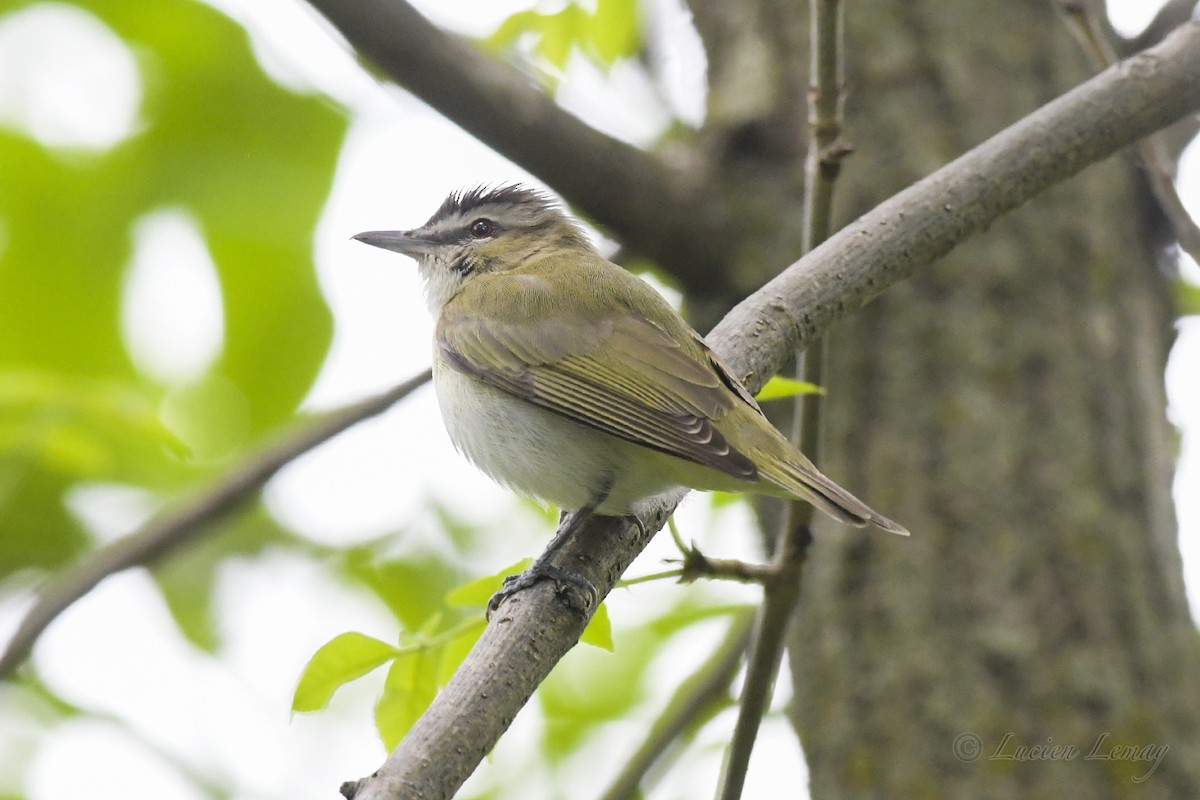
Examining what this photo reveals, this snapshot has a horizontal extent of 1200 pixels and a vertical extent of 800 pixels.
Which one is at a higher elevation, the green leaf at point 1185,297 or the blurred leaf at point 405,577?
the green leaf at point 1185,297

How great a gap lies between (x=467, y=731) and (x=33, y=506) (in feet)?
10.5

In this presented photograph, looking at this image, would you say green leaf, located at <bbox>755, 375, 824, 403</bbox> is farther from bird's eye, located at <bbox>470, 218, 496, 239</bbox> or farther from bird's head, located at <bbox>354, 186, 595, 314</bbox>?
bird's eye, located at <bbox>470, 218, 496, 239</bbox>

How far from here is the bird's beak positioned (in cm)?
499

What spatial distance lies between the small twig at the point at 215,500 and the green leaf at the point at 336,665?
155cm

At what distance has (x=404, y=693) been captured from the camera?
282 centimetres

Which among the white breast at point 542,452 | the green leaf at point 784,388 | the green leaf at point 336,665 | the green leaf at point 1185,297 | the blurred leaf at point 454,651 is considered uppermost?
the green leaf at point 1185,297

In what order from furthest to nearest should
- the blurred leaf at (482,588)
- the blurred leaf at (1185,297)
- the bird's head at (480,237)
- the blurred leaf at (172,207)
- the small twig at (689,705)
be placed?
the bird's head at (480,237), the blurred leaf at (1185,297), the blurred leaf at (172,207), the small twig at (689,705), the blurred leaf at (482,588)

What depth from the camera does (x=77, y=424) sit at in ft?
14.1

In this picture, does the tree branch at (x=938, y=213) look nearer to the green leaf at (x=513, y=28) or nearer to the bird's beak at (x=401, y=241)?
the green leaf at (x=513, y=28)

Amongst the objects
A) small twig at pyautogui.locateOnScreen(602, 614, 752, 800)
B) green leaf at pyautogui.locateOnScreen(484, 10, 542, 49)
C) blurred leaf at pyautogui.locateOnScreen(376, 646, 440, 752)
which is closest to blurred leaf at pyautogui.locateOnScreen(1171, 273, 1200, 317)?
small twig at pyautogui.locateOnScreen(602, 614, 752, 800)

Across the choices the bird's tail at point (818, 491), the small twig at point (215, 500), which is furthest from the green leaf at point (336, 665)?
the small twig at point (215, 500)

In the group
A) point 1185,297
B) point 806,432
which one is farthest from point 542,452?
point 1185,297

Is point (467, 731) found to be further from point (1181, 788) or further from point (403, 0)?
point (1181, 788)

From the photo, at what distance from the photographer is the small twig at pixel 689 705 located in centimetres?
398
